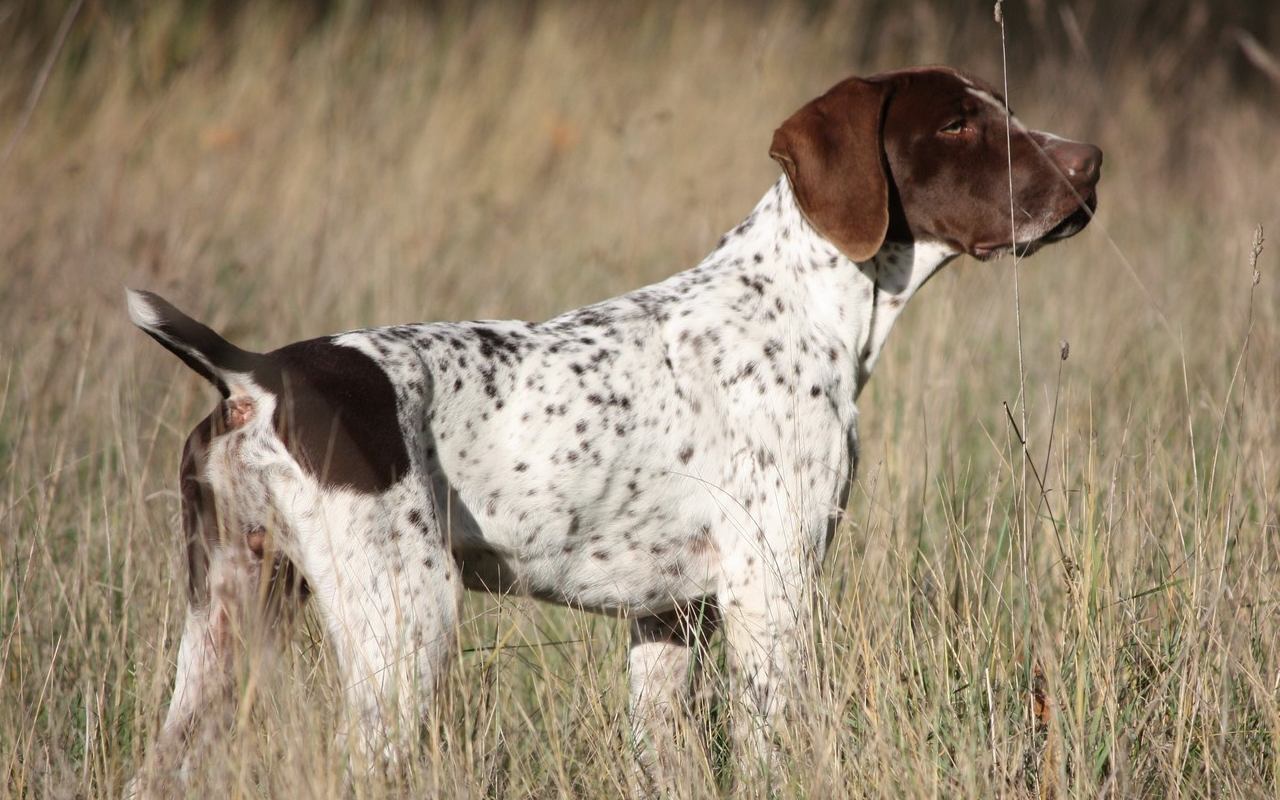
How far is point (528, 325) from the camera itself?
327cm

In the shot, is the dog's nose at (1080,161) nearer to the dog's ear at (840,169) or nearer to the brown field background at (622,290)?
the dog's ear at (840,169)

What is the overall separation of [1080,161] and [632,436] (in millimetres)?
1295

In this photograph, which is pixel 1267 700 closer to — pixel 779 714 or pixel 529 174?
pixel 779 714

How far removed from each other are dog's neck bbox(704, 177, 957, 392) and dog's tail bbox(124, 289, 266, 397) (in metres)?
1.28

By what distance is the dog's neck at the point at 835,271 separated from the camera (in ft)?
11.3

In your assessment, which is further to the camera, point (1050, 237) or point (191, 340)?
point (1050, 237)

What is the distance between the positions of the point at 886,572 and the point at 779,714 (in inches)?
31.0

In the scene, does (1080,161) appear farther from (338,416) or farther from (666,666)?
(338,416)

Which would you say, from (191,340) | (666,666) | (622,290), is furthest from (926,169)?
(622,290)

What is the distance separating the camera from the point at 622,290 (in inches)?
264

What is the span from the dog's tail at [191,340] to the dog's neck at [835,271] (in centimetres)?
128

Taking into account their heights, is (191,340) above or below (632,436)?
above

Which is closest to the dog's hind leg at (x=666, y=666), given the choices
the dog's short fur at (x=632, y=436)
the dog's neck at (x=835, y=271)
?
the dog's short fur at (x=632, y=436)

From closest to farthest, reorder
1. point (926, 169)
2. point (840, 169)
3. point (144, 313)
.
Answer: point (144, 313), point (840, 169), point (926, 169)
